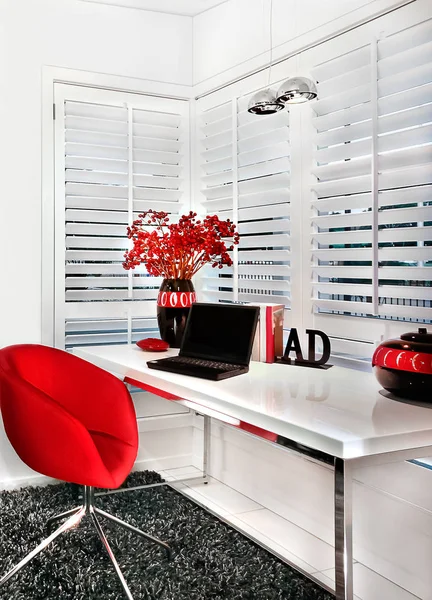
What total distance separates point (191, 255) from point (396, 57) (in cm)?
128

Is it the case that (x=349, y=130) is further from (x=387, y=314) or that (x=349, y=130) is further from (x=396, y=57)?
(x=387, y=314)

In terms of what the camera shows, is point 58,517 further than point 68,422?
Yes

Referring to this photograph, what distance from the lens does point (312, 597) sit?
2.09 metres

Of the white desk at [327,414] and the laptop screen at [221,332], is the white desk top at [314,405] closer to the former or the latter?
the white desk at [327,414]

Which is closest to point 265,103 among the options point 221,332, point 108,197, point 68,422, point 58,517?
point 221,332

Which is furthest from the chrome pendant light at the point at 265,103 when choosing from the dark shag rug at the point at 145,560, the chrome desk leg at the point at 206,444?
the dark shag rug at the point at 145,560

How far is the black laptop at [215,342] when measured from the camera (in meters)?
2.31

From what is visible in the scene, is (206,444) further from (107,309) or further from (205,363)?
(205,363)

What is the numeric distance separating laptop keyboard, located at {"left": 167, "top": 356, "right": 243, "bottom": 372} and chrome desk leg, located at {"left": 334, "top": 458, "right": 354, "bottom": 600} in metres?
0.79

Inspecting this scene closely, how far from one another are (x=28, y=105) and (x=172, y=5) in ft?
3.16

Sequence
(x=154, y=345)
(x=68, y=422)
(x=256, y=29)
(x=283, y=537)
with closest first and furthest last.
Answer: (x=68, y=422) < (x=283, y=537) < (x=154, y=345) < (x=256, y=29)

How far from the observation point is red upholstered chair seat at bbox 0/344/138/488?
209 cm

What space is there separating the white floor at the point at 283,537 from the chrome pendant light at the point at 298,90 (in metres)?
1.74

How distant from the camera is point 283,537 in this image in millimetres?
2656
